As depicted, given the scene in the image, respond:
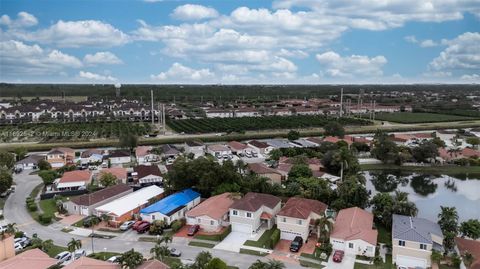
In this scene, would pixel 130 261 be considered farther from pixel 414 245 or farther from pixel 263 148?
pixel 263 148

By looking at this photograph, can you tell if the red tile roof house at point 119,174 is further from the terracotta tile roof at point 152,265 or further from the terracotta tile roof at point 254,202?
the terracotta tile roof at point 152,265

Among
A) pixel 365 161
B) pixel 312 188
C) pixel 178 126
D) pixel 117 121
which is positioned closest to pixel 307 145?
pixel 365 161

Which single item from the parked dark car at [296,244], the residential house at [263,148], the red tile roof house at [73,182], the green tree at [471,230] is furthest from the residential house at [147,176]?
the green tree at [471,230]

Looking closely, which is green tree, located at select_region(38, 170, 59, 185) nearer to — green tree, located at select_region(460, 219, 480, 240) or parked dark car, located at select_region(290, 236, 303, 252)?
parked dark car, located at select_region(290, 236, 303, 252)

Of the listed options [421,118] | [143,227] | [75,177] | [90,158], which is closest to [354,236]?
[143,227]

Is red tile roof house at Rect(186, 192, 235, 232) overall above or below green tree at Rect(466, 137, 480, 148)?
below

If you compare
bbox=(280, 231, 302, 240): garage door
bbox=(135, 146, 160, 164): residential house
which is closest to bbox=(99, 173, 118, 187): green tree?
bbox=(135, 146, 160, 164): residential house

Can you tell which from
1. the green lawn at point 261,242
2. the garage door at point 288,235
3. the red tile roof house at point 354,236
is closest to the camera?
the red tile roof house at point 354,236
